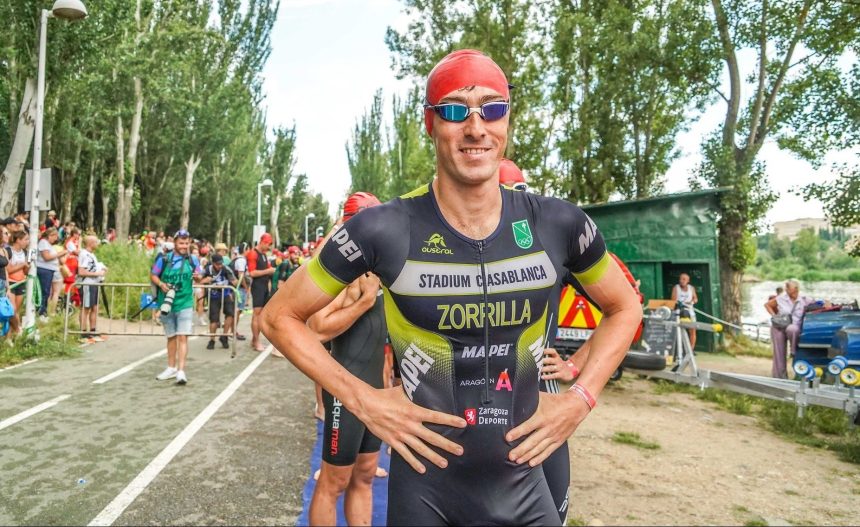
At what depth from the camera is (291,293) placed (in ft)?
5.84

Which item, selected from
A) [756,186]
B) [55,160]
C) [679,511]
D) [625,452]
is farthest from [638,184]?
[55,160]

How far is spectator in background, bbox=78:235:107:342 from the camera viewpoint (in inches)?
435

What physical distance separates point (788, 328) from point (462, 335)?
10.3m

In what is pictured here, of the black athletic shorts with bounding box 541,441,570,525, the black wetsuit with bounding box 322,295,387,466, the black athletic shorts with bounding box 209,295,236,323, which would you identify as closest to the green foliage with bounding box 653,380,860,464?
the black athletic shorts with bounding box 541,441,570,525

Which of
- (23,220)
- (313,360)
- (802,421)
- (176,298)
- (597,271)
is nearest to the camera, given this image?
(313,360)

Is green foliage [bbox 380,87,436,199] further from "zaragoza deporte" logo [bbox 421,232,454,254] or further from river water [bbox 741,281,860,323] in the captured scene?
"zaragoza deporte" logo [bbox 421,232,454,254]

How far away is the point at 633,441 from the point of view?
20.0 feet

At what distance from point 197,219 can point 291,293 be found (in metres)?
50.2

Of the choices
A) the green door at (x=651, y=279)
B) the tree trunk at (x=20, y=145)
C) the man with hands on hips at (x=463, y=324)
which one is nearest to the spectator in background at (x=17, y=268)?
the tree trunk at (x=20, y=145)

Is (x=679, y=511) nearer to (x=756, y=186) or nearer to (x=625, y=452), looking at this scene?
(x=625, y=452)

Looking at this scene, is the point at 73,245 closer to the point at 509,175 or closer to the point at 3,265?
the point at 3,265

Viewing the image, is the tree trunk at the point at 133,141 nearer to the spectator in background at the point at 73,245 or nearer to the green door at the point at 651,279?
the spectator in background at the point at 73,245

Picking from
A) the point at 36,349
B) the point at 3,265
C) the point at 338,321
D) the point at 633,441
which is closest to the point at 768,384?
the point at 633,441

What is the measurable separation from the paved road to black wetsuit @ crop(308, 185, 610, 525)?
102 inches
